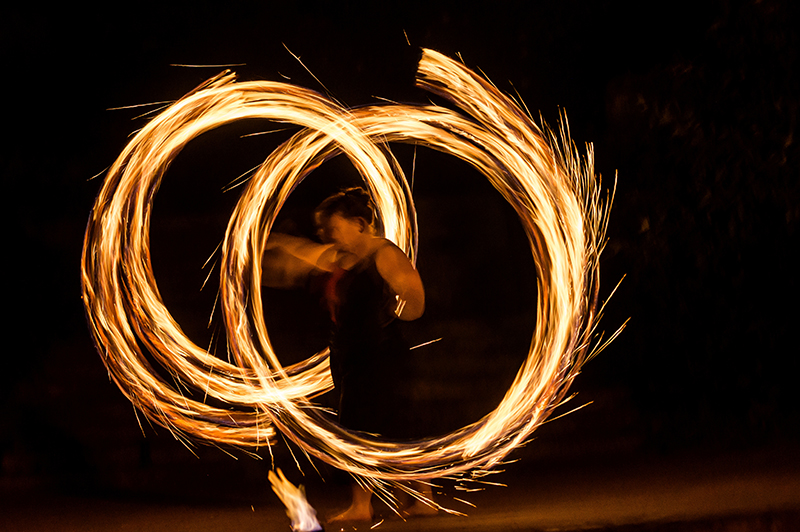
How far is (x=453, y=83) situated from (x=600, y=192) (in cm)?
140

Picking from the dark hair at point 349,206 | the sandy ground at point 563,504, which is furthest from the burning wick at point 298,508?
the dark hair at point 349,206

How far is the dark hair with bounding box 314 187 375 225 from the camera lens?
142 inches

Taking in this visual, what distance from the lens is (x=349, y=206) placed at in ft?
11.8

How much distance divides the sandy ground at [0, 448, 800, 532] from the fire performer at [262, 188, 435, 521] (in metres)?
0.65

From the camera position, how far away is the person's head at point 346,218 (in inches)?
141

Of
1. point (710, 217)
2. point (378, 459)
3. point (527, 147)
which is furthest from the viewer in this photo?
point (710, 217)

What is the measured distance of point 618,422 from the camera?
16.9ft

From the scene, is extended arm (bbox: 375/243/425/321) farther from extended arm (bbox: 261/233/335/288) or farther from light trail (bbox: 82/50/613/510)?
light trail (bbox: 82/50/613/510)

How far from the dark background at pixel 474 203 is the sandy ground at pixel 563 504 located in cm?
43

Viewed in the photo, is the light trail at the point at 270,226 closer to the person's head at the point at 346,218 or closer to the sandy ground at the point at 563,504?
the sandy ground at the point at 563,504

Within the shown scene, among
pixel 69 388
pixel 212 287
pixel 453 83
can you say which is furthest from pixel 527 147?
pixel 69 388

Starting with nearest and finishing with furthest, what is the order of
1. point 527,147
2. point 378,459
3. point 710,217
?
1. point 378,459
2. point 527,147
3. point 710,217

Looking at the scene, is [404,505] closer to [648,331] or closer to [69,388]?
[648,331]

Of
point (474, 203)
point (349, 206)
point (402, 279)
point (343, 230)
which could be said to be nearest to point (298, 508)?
point (402, 279)
